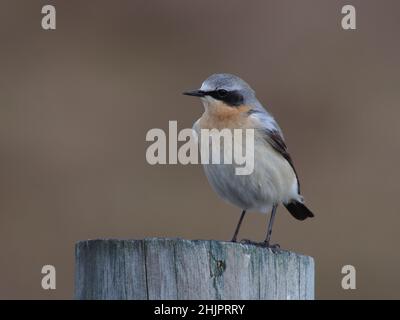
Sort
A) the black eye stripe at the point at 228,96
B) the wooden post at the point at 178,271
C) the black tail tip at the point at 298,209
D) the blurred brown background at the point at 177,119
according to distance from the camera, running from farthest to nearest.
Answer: the blurred brown background at the point at 177,119 < the black tail tip at the point at 298,209 < the black eye stripe at the point at 228,96 < the wooden post at the point at 178,271

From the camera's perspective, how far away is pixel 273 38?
1922 centimetres

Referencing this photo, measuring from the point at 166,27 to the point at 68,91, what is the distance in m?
3.00

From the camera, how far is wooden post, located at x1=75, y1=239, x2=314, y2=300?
18.5 feet

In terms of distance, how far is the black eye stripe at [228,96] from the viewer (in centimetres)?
889

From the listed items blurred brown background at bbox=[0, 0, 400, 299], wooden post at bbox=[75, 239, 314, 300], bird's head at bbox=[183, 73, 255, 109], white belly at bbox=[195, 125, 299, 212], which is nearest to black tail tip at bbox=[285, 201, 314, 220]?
white belly at bbox=[195, 125, 299, 212]

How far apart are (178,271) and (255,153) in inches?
119

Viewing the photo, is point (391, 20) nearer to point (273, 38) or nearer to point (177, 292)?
point (273, 38)

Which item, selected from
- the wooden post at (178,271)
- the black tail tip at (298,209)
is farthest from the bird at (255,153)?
the wooden post at (178,271)

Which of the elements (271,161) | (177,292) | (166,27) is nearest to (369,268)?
(271,161)

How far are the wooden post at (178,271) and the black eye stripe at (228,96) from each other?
3155 millimetres

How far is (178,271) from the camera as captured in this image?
5.64m

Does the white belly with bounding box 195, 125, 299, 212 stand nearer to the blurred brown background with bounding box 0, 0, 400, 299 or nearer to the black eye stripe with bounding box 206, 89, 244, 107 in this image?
the black eye stripe with bounding box 206, 89, 244, 107

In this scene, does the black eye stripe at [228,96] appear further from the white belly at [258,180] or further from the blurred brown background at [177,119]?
the blurred brown background at [177,119]

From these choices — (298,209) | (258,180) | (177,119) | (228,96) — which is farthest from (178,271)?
(177,119)
